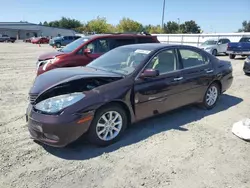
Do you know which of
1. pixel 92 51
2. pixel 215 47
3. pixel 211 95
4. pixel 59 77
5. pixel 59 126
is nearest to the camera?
pixel 59 126

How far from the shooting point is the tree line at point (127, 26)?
7325cm

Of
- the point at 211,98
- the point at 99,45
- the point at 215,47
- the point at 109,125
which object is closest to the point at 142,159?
the point at 109,125

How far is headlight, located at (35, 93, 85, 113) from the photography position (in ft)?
11.1

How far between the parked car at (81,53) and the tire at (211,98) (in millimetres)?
4036

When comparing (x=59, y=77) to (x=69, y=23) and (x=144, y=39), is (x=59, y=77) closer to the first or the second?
(x=144, y=39)

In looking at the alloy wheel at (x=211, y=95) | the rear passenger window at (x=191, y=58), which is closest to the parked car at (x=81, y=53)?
the rear passenger window at (x=191, y=58)

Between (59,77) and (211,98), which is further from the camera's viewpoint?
(211,98)

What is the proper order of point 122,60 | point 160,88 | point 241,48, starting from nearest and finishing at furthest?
point 160,88
point 122,60
point 241,48

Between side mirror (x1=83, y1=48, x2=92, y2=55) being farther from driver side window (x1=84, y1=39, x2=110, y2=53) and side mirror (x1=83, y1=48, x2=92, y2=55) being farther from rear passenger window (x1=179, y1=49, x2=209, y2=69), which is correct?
rear passenger window (x1=179, y1=49, x2=209, y2=69)

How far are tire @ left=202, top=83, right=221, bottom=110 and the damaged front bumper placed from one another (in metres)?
3.09

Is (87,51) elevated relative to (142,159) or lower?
elevated

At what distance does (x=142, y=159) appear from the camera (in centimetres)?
350

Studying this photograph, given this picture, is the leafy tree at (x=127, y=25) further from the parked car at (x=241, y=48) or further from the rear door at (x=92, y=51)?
the rear door at (x=92, y=51)

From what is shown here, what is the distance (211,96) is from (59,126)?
381 centimetres
